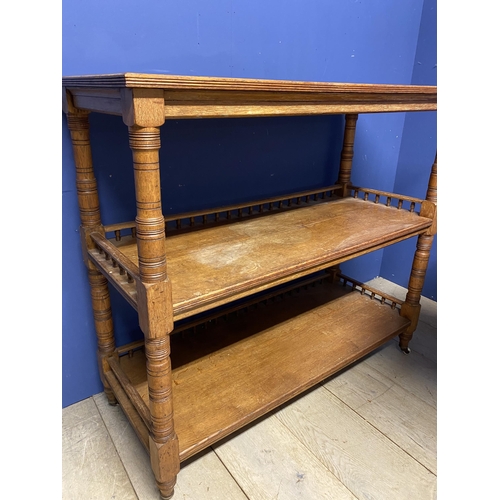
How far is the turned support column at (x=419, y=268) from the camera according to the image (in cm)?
167

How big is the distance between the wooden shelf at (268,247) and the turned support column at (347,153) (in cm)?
19

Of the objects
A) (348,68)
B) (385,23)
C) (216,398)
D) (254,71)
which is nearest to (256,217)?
(254,71)

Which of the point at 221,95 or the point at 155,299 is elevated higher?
the point at 221,95

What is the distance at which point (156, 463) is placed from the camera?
3.65 feet

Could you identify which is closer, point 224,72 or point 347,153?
point 224,72

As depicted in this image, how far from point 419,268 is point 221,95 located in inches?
47.5

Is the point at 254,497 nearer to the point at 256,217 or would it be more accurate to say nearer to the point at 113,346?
the point at 113,346

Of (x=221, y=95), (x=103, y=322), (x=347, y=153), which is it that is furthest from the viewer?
(x=347, y=153)

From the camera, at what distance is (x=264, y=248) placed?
51.2 inches

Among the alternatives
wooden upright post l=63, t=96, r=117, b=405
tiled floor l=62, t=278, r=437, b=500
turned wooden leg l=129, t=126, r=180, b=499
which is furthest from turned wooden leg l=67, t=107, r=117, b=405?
turned wooden leg l=129, t=126, r=180, b=499

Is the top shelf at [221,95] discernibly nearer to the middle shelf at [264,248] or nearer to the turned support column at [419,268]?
the middle shelf at [264,248]

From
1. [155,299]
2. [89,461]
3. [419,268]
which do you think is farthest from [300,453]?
[419,268]

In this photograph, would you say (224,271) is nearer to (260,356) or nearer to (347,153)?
(260,356)

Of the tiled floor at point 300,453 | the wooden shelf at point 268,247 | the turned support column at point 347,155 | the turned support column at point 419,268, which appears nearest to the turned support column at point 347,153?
the turned support column at point 347,155
